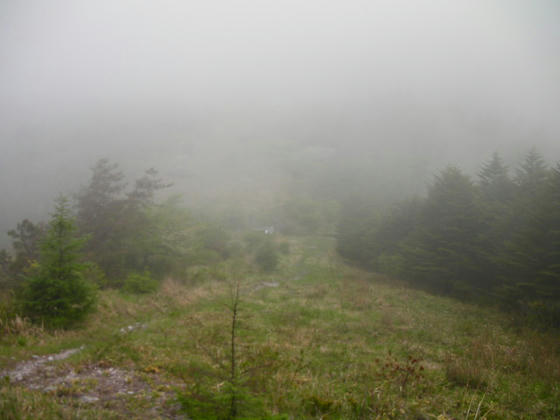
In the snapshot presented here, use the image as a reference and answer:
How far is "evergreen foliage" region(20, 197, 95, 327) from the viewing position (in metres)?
9.75

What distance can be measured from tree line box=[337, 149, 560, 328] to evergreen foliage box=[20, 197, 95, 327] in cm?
2095

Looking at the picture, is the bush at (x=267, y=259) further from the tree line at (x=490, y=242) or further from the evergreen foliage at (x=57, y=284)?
the evergreen foliage at (x=57, y=284)

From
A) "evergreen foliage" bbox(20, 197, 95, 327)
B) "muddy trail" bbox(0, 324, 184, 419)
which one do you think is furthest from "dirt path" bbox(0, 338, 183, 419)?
"evergreen foliage" bbox(20, 197, 95, 327)

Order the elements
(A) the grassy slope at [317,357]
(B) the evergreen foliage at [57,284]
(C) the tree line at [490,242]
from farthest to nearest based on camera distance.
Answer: (C) the tree line at [490,242] < (B) the evergreen foliage at [57,284] < (A) the grassy slope at [317,357]

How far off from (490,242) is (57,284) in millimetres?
25956

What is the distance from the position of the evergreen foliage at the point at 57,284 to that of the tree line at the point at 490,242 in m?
21.0

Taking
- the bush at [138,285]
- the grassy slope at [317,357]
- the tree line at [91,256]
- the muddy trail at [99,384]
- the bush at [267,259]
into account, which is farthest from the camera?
the bush at [267,259]

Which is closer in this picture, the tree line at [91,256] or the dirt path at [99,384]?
the dirt path at [99,384]

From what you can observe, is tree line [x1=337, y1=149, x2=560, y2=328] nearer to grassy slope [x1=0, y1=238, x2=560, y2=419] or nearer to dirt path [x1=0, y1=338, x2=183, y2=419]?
grassy slope [x1=0, y1=238, x2=560, y2=419]

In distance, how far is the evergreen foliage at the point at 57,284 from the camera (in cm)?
975

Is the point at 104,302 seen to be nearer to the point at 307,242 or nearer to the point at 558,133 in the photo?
the point at 307,242

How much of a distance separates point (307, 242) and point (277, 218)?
1759 cm

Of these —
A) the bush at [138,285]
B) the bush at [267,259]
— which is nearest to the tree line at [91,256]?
the bush at [138,285]

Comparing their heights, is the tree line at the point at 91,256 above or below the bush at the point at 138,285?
above
